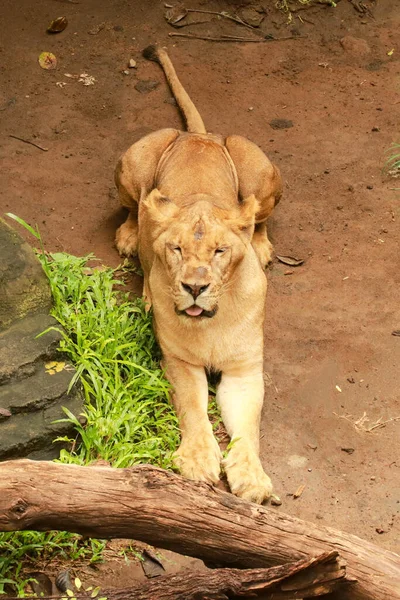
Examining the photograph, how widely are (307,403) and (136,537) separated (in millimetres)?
2077

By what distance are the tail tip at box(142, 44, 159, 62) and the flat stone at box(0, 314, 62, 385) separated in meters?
4.02

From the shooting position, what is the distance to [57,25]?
31.1 feet

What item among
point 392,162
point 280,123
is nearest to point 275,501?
point 392,162

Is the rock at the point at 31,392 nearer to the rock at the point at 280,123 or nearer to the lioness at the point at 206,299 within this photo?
the lioness at the point at 206,299

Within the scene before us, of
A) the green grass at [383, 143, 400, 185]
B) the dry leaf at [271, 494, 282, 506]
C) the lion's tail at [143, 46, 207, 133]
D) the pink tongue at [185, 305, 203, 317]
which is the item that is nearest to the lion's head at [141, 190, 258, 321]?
the pink tongue at [185, 305, 203, 317]

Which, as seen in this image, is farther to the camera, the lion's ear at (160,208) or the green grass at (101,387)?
the lion's ear at (160,208)

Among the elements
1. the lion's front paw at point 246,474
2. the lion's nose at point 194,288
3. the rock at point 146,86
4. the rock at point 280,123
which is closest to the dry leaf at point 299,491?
the lion's front paw at point 246,474

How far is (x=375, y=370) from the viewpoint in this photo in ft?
21.0

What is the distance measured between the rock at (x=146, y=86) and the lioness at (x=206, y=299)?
192cm

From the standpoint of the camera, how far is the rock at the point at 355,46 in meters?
9.67

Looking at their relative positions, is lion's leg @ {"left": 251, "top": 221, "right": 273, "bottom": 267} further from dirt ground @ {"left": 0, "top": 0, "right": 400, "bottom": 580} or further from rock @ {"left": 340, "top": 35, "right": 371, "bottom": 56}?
rock @ {"left": 340, "top": 35, "right": 371, "bottom": 56}

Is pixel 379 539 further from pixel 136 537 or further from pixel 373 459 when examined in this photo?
pixel 136 537

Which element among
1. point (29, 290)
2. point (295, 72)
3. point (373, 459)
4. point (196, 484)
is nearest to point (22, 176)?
point (29, 290)

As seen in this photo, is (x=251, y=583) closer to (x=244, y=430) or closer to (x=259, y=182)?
(x=244, y=430)
